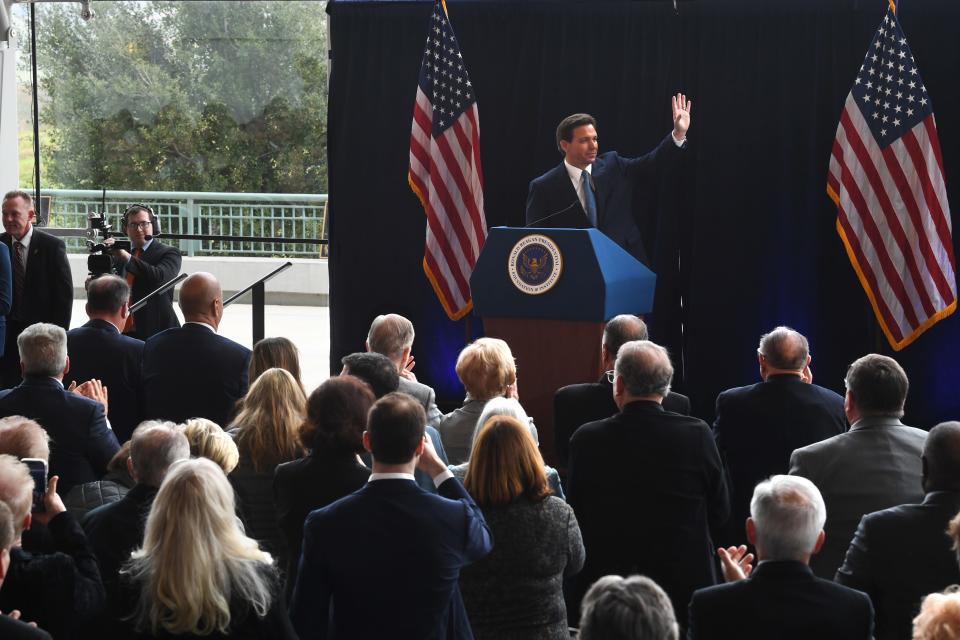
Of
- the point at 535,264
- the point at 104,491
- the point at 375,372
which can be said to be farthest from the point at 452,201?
the point at 104,491

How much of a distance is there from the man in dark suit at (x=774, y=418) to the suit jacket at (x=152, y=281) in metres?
4.06

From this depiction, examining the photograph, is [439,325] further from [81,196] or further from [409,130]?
[81,196]

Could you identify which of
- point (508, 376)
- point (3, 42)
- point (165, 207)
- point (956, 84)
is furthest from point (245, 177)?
point (508, 376)

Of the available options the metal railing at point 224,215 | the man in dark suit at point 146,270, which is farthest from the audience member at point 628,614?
the metal railing at point 224,215

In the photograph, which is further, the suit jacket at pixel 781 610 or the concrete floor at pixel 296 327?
the concrete floor at pixel 296 327

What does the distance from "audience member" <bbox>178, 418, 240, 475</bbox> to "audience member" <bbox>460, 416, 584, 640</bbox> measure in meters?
0.65

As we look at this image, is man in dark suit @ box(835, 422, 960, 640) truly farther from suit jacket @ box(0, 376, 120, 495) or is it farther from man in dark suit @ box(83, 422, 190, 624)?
suit jacket @ box(0, 376, 120, 495)

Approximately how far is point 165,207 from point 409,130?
7703 millimetres

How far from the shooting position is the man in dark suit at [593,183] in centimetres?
650

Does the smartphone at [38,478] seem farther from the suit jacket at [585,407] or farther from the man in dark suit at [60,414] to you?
the suit jacket at [585,407]

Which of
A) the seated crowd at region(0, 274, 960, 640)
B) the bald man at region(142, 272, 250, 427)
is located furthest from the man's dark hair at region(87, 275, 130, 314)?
the seated crowd at region(0, 274, 960, 640)

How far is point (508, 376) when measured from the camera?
395 cm

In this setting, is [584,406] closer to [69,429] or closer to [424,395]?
[424,395]

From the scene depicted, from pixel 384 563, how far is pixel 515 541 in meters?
0.40
